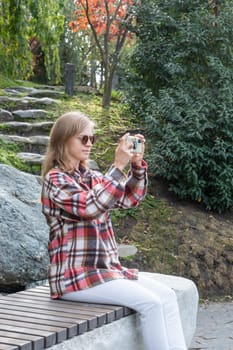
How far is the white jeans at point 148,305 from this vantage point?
3.61 m

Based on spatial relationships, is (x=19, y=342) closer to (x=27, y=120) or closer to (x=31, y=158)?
(x=31, y=158)

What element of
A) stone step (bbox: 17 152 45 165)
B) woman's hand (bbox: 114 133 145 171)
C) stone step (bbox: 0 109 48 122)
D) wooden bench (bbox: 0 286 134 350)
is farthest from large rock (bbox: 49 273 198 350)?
stone step (bbox: 0 109 48 122)

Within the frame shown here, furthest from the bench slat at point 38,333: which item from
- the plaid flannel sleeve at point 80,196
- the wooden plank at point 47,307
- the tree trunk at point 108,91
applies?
the tree trunk at point 108,91

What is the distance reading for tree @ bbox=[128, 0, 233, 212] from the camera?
8555 mm

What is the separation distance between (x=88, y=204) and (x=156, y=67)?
692cm

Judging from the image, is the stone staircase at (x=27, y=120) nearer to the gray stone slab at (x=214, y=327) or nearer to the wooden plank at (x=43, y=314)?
the gray stone slab at (x=214, y=327)

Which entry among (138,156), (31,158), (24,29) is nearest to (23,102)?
(31,158)

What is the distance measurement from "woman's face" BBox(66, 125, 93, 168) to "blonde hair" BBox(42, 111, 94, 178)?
0.02 m

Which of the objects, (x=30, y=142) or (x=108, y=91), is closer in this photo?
(x=30, y=142)

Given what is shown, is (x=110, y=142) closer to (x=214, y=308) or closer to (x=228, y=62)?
(x=228, y=62)

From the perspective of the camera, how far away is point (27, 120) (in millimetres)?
10586

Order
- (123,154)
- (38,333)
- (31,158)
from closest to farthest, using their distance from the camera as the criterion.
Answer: (38,333), (123,154), (31,158)

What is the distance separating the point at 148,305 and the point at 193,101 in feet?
18.2

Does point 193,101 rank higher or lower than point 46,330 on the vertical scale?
higher
